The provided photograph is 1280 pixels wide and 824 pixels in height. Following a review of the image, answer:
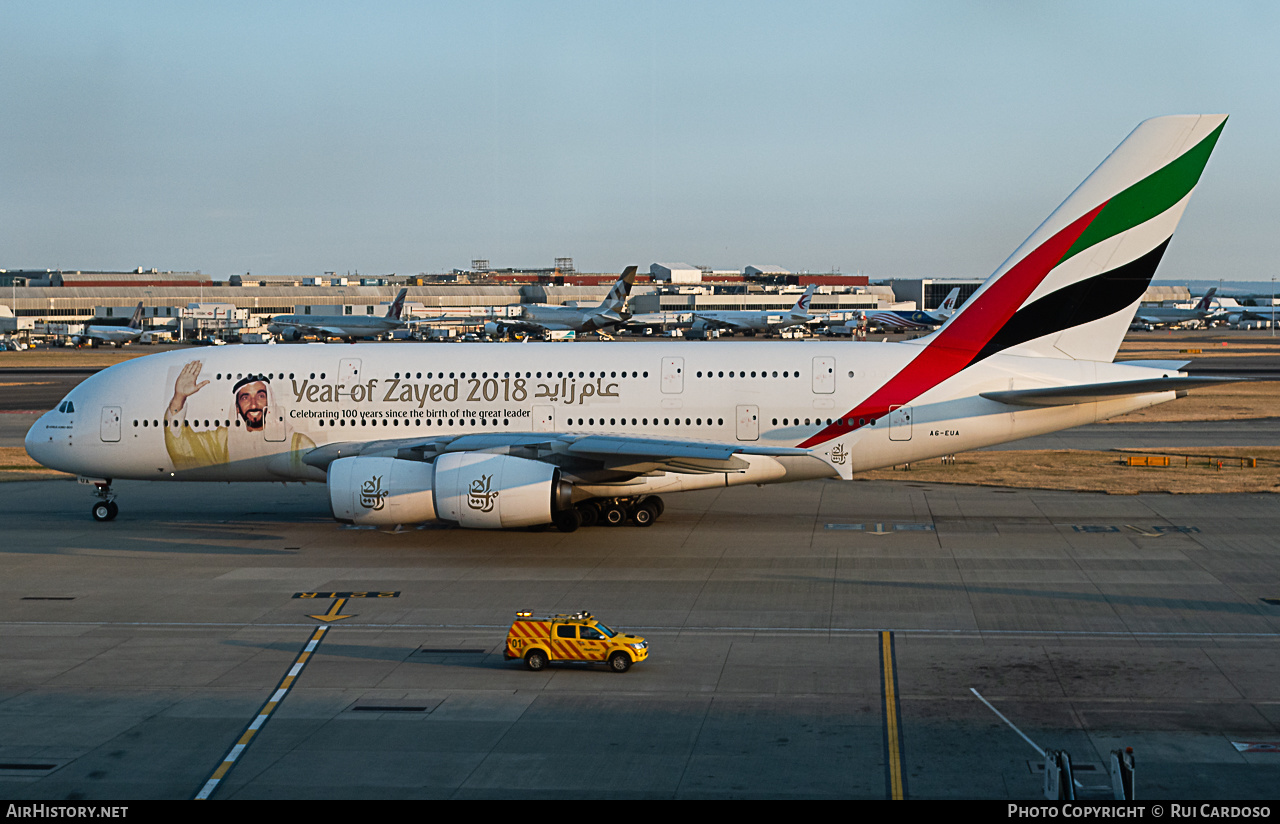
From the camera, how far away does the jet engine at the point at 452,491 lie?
91.5ft

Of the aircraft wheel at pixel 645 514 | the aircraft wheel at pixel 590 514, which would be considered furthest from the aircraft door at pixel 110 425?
the aircraft wheel at pixel 645 514

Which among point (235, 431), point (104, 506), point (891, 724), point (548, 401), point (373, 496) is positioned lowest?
point (104, 506)

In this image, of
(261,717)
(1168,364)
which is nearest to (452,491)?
(261,717)

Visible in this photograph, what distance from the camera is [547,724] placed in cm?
1686

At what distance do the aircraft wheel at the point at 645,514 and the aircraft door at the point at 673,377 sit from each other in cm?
348

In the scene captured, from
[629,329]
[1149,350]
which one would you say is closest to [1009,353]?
[1149,350]

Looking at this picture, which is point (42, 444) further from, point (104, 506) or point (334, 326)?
point (334, 326)

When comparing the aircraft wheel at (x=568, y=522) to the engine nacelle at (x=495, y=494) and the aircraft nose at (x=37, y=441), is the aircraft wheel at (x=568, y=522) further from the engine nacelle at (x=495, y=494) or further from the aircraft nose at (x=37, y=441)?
the aircraft nose at (x=37, y=441)

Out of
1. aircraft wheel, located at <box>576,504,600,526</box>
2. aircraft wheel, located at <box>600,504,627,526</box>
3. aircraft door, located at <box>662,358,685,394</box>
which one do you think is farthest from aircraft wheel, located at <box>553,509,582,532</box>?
aircraft door, located at <box>662,358,685,394</box>

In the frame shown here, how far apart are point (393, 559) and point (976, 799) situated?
18.3 meters

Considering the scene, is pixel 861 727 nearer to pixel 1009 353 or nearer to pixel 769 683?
pixel 769 683

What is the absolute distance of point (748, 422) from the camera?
3141cm

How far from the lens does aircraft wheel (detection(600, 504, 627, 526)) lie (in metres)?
32.4

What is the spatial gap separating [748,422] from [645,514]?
402cm
